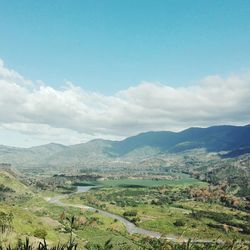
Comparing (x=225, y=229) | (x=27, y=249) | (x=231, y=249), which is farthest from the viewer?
(x=225, y=229)

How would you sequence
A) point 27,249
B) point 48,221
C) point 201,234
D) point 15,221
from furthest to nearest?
1. point 201,234
2. point 48,221
3. point 15,221
4. point 27,249

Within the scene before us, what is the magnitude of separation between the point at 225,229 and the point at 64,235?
301ft

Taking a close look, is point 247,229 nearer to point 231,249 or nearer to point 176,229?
point 176,229

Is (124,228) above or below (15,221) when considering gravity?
below

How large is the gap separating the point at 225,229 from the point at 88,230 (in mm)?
71794

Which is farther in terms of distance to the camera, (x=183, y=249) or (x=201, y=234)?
(x=201, y=234)

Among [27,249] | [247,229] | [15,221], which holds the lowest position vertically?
[247,229]

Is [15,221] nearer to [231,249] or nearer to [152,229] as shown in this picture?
[152,229]

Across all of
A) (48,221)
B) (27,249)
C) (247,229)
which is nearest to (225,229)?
(247,229)

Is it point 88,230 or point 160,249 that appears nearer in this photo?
point 160,249

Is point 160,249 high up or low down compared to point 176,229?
up

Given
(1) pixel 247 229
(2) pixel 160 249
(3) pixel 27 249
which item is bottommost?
(1) pixel 247 229

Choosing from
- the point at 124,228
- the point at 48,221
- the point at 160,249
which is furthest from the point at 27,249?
the point at 124,228

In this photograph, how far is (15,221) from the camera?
Result: 136375 mm
